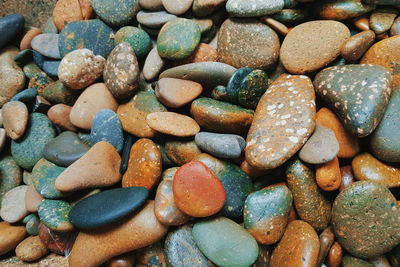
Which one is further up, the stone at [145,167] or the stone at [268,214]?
the stone at [145,167]

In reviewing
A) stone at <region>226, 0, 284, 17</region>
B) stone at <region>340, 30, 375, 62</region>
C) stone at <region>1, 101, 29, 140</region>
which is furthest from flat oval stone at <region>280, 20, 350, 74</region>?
stone at <region>1, 101, 29, 140</region>

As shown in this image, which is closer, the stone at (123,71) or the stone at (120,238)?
the stone at (120,238)

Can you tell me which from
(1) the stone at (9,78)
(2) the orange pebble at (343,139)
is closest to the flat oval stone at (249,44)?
(2) the orange pebble at (343,139)

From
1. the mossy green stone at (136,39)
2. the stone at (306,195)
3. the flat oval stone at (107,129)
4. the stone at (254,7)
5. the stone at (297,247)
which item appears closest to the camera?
the stone at (297,247)

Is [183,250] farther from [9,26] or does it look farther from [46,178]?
[9,26]

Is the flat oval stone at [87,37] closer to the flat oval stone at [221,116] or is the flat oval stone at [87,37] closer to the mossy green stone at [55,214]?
the flat oval stone at [221,116]

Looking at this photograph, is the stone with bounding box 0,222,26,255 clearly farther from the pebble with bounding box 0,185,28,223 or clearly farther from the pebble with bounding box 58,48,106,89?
the pebble with bounding box 58,48,106,89
